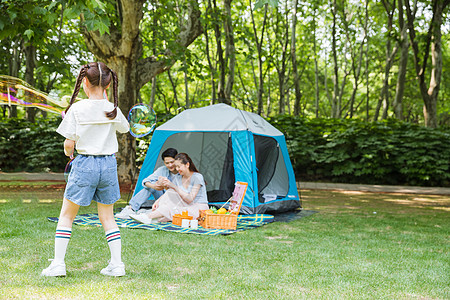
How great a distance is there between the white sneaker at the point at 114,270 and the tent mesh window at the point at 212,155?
3968 mm

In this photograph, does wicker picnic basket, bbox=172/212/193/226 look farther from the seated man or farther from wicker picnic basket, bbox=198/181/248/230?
the seated man

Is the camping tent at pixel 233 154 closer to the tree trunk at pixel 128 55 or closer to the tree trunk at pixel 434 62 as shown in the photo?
the tree trunk at pixel 128 55

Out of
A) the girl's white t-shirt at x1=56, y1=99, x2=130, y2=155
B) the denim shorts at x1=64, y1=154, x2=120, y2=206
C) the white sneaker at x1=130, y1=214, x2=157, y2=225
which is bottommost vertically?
the white sneaker at x1=130, y1=214, x2=157, y2=225

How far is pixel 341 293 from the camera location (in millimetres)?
2850

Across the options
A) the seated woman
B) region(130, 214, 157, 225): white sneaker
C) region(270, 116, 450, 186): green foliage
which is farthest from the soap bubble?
region(270, 116, 450, 186): green foliage

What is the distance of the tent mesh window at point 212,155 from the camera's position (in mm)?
7109

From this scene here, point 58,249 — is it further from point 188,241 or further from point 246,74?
point 246,74

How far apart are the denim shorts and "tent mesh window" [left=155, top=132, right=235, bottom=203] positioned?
4029 mm

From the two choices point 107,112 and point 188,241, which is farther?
point 188,241

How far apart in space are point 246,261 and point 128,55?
6119 mm

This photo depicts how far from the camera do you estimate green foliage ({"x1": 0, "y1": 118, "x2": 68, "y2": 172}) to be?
13203 millimetres

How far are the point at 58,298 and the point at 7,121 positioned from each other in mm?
12685

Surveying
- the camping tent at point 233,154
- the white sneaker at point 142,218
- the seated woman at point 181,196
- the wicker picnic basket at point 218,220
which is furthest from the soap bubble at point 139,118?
the camping tent at point 233,154

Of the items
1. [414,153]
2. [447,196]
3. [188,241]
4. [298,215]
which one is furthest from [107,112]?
[414,153]
